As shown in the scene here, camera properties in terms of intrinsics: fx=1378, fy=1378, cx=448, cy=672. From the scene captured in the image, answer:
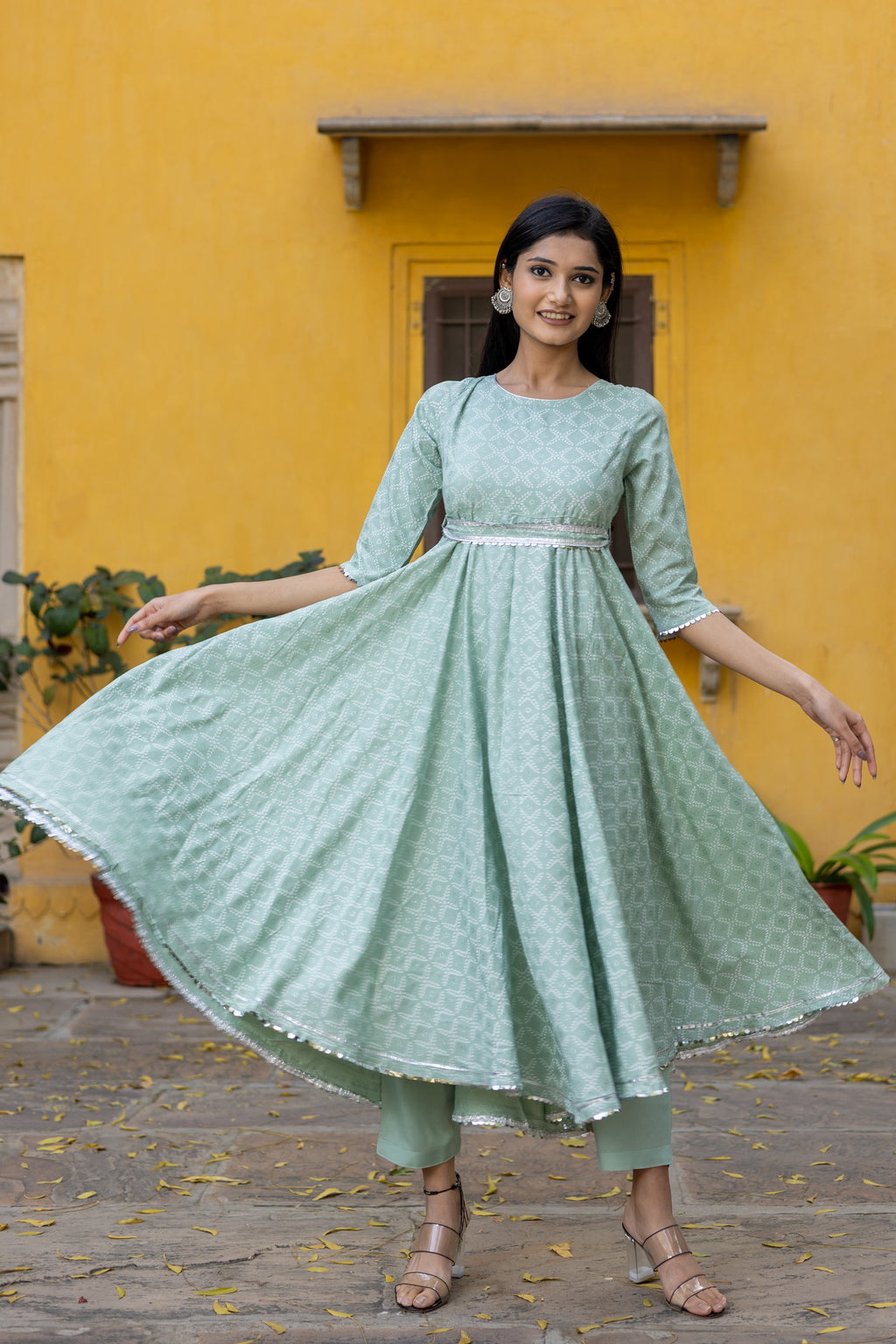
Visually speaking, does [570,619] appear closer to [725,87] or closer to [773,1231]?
[773,1231]

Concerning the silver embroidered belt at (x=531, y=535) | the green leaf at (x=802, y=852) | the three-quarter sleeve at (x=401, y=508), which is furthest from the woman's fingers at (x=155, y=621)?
the green leaf at (x=802, y=852)

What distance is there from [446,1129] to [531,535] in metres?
0.97

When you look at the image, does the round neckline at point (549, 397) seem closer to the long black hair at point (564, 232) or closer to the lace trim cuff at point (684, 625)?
the long black hair at point (564, 232)

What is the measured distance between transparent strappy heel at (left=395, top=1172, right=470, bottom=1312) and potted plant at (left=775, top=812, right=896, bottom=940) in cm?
267

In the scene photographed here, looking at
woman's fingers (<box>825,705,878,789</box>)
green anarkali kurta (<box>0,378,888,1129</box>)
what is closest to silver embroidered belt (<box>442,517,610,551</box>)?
green anarkali kurta (<box>0,378,888,1129</box>)

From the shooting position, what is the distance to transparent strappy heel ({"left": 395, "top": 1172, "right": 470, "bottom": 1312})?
86.2 inches

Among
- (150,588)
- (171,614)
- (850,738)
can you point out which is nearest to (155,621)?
(171,614)

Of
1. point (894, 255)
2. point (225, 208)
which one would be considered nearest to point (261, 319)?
point (225, 208)

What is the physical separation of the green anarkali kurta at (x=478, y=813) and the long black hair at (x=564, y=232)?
10 cm

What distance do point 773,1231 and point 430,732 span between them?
116cm

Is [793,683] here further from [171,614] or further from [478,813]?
[171,614]

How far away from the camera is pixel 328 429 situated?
198 inches

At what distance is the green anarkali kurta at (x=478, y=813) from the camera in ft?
6.78

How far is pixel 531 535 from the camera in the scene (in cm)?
225
